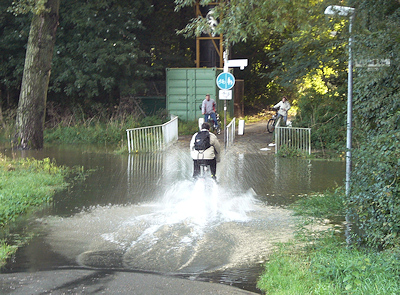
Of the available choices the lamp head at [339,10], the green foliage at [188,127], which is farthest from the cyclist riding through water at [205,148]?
the green foliage at [188,127]

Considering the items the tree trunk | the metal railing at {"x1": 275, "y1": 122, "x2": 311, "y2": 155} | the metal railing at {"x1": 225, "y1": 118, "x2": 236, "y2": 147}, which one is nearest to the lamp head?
the metal railing at {"x1": 275, "y1": 122, "x2": 311, "y2": 155}

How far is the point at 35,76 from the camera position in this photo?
20312 millimetres

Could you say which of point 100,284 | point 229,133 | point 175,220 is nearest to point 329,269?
point 100,284

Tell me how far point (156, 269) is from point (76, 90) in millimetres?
21248

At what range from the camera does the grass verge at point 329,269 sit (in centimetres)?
541

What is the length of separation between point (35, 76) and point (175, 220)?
13114 millimetres

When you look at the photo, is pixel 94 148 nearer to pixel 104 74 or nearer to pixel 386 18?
pixel 104 74

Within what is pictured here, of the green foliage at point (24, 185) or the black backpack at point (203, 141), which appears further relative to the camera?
the black backpack at point (203, 141)

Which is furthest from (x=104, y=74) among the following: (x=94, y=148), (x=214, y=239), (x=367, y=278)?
(x=367, y=278)

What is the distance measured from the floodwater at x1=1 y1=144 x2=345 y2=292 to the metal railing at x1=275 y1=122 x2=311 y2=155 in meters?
2.36

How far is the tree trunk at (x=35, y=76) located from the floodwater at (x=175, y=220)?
533 centimetres

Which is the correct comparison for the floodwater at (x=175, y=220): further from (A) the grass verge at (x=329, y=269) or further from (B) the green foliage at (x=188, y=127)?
(B) the green foliage at (x=188, y=127)

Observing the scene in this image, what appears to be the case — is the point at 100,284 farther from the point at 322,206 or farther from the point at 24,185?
the point at 24,185

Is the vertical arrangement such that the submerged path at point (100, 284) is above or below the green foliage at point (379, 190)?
below
